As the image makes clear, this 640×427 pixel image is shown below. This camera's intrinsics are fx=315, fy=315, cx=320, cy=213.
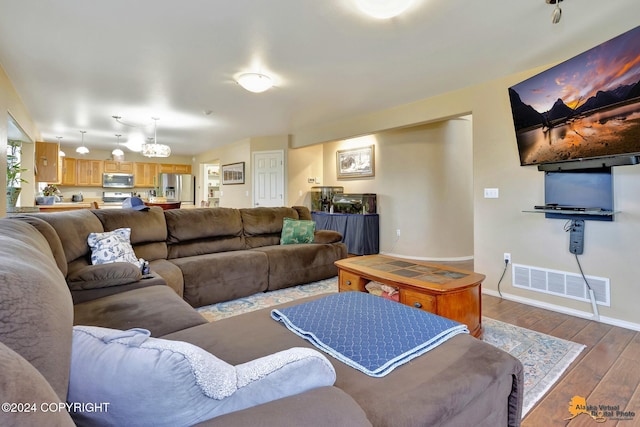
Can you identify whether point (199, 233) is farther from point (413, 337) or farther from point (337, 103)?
point (413, 337)

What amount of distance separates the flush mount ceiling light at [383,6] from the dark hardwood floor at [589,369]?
7.78 ft

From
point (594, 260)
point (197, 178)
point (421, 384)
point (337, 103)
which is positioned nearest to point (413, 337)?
point (421, 384)

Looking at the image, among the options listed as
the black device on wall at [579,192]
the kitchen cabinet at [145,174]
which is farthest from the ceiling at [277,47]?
the kitchen cabinet at [145,174]

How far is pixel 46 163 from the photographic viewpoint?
5.06 metres

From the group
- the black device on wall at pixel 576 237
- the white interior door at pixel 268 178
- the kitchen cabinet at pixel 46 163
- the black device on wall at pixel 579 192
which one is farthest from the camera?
the white interior door at pixel 268 178

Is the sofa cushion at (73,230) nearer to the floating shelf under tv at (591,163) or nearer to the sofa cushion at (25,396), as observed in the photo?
the sofa cushion at (25,396)

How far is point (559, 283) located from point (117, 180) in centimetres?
1014

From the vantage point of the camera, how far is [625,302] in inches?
105

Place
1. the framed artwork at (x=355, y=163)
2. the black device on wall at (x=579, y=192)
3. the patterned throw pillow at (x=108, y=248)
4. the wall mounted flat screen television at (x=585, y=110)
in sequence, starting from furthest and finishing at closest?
the framed artwork at (x=355, y=163) < the black device on wall at (x=579, y=192) < the patterned throw pillow at (x=108, y=248) < the wall mounted flat screen television at (x=585, y=110)

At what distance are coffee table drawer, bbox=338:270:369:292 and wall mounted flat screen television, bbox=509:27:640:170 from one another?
2081 mm

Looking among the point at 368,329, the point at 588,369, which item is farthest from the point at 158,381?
the point at 588,369

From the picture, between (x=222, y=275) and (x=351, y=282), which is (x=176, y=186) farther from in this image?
(x=351, y=282)

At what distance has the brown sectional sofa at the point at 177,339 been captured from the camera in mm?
528

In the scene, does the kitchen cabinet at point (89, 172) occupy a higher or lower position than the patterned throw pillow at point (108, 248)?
higher
